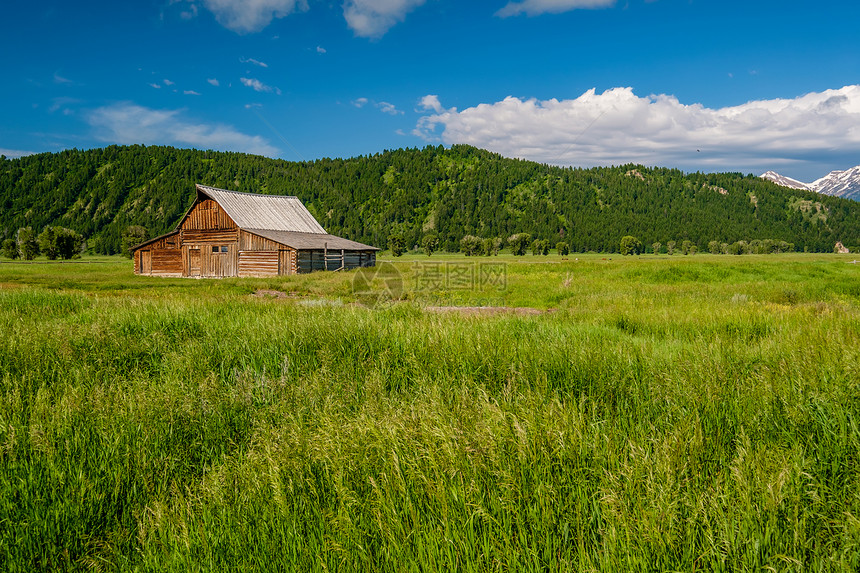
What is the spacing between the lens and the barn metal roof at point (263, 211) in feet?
136

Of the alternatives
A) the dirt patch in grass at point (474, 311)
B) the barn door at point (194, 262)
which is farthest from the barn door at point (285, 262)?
the dirt patch in grass at point (474, 311)

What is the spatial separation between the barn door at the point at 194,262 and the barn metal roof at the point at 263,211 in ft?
19.3

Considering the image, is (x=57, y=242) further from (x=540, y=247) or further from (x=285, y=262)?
(x=540, y=247)

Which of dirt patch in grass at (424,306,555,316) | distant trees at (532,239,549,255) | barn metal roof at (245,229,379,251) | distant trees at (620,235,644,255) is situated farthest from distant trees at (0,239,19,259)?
distant trees at (620,235,644,255)

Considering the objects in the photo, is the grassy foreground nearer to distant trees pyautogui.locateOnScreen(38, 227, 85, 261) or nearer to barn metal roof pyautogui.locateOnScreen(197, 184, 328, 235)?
barn metal roof pyautogui.locateOnScreen(197, 184, 328, 235)

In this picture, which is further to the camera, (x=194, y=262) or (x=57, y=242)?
(x=57, y=242)

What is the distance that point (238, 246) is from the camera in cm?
4016

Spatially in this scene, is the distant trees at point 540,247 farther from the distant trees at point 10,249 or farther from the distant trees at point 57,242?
the distant trees at point 10,249

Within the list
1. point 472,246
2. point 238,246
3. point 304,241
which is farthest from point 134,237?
point 472,246

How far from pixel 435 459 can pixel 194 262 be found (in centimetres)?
4700

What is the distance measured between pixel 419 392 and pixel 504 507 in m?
1.89

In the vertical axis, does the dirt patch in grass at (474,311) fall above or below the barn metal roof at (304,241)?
below

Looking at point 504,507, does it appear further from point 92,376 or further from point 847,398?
point 92,376

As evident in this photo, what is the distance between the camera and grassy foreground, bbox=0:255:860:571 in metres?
2.04
